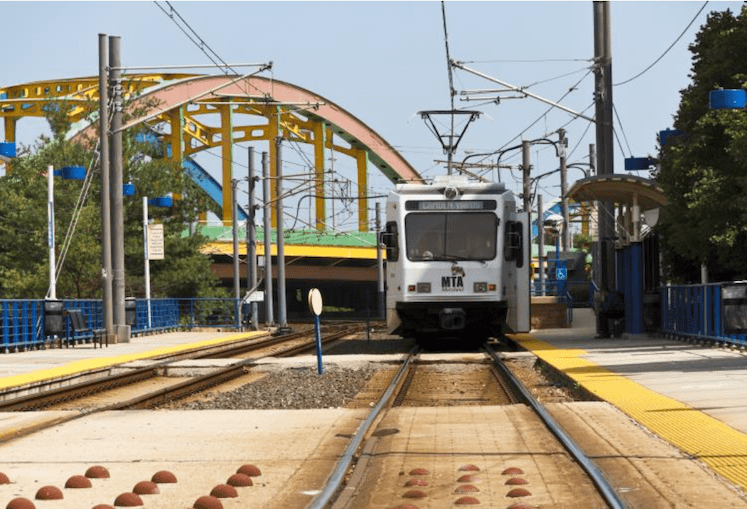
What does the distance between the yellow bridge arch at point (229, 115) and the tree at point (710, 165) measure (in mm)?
31791

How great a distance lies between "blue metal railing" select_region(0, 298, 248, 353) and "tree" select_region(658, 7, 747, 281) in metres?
14.6

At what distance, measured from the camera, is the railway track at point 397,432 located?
9102mm

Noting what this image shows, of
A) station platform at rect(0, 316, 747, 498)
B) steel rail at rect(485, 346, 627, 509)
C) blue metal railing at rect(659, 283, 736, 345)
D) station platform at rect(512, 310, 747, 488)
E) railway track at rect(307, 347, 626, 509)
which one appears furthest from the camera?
blue metal railing at rect(659, 283, 736, 345)

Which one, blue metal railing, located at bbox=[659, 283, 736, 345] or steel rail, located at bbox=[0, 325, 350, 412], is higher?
blue metal railing, located at bbox=[659, 283, 736, 345]

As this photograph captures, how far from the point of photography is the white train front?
30297mm

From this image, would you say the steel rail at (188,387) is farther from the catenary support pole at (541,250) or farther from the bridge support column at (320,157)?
the bridge support column at (320,157)

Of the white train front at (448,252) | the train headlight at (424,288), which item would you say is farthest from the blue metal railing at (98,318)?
the train headlight at (424,288)

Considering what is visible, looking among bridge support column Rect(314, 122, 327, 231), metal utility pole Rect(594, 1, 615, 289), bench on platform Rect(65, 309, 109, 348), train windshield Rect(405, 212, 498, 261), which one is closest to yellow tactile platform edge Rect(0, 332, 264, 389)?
bench on platform Rect(65, 309, 109, 348)

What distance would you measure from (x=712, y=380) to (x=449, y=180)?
12715 millimetres

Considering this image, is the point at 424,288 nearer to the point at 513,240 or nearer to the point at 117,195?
the point at 513,240

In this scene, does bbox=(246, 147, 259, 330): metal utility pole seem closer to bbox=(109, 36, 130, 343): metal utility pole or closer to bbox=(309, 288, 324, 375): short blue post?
bbox=(109, 36, 130, 343): metal utility pole

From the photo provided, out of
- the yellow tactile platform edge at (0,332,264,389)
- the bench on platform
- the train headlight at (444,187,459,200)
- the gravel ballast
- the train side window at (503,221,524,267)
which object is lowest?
the gravel ballast

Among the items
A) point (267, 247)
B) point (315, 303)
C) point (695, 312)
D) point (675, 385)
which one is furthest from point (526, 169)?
point (675, 385)

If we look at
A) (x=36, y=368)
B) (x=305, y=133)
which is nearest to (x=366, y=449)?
(x=36, y=368)
